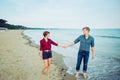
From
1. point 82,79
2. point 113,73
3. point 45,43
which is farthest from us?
point 113,73

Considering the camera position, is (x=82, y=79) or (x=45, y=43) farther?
(x=82, y=79)

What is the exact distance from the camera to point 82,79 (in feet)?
22.6

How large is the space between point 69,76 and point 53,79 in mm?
1058

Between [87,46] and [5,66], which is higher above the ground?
[87,46]

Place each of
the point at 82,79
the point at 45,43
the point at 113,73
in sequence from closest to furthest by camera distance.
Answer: the point at 45,43 → the point at 82,79 → the point at 113,73

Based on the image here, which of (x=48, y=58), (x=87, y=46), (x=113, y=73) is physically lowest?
(x=113, y=73)

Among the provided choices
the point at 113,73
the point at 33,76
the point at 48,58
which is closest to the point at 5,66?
the point at 33,76

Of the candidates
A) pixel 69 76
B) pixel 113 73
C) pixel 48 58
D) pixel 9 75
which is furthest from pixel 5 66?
pixel 113 73

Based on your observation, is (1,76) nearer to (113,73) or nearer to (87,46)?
(87,46)

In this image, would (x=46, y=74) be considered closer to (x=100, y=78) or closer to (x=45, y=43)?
(x=45, y=43)

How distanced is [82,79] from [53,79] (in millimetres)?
1347

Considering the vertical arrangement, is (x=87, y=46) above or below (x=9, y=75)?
above

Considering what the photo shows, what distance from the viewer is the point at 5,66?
27.0 ft

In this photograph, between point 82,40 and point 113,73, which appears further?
point 113,73
